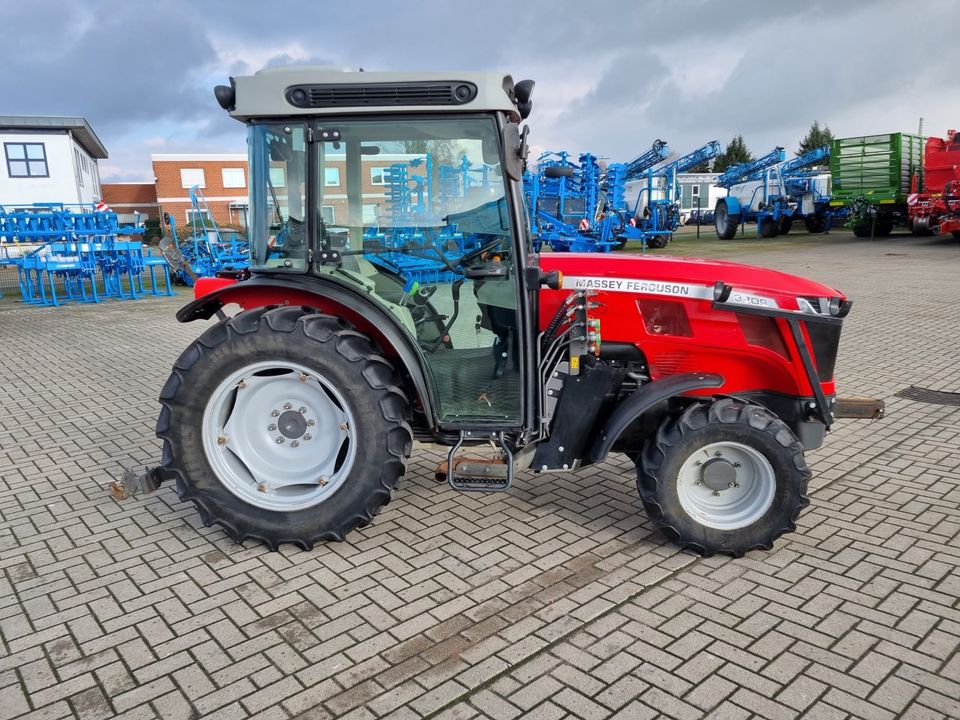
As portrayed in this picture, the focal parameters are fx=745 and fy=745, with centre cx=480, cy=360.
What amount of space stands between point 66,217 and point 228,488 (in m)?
14.0

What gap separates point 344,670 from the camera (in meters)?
2.87

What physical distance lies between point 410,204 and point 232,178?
42.9 metres

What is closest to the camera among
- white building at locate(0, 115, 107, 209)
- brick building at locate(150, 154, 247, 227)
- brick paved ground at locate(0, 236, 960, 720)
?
brick paved ground at locate(0, 236, 960, 720)

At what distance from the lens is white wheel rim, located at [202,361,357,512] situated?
12.3 feet

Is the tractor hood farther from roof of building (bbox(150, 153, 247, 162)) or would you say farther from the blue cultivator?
roof of building (bbox(150, 153, 247, 162))

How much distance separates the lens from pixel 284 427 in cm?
385

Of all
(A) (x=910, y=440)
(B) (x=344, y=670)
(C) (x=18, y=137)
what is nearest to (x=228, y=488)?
(B) (x=344, y=670)

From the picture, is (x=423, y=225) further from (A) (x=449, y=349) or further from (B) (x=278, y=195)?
Answer: (B) (x=278, y=195)

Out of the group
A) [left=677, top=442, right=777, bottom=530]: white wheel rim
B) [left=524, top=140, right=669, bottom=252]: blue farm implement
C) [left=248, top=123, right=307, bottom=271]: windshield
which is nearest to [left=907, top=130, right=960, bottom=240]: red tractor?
[left=524, top=140, right=669, bottom=252]: blue farm implement

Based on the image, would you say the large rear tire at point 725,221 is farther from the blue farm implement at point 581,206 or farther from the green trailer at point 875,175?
the blue farm implement at point 581,206

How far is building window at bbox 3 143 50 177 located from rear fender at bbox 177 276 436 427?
3375 centimetres

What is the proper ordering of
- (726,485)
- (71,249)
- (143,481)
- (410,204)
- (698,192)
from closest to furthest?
(410,204)
(726,485)
(143,481)
(71,249)
(698,192)

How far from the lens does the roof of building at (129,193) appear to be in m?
46.7

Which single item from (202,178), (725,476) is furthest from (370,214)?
(202,178)
